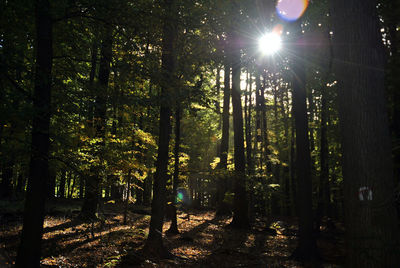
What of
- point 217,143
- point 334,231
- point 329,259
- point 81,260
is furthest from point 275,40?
point 217,143

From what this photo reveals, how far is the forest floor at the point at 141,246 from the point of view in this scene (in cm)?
848

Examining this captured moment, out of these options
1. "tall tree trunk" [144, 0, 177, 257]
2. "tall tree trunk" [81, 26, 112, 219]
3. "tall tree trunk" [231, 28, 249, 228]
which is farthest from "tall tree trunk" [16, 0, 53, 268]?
"tall tree trunk" [231, 28, 249, 228]

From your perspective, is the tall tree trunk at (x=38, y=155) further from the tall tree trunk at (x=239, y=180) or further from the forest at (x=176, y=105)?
the tall tree trunk at (x=239, y=180)

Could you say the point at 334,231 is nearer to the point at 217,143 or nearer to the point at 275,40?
the point at 275,40

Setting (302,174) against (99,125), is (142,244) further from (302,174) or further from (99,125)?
(302,174)

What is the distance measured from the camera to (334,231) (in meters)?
17.8

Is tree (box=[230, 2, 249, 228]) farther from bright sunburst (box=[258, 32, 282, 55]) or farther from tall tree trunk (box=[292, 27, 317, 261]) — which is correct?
tall tree trunk (box=[292, 27, 317, 261])

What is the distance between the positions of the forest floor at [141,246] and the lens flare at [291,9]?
9150mm

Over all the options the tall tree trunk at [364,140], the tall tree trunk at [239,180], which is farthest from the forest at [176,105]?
the tall tree trunk at [239,180]

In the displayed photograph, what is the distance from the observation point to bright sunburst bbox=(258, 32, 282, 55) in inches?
448

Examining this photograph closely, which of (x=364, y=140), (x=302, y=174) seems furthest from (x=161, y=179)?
(x=364, y=140)

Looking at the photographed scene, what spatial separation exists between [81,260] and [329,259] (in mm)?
9164

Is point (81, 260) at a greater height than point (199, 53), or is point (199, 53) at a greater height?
point (199, 53)

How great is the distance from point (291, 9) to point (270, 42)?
1.48 metres
